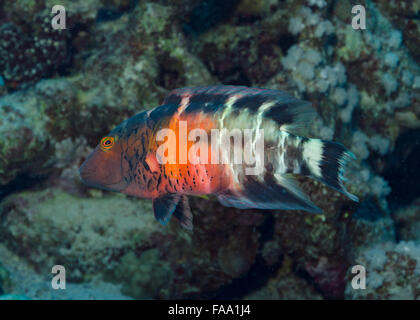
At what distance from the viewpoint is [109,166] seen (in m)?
2.80

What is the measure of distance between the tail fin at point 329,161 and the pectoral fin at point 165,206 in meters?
1.17

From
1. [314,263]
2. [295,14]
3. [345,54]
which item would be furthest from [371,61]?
[314,263]

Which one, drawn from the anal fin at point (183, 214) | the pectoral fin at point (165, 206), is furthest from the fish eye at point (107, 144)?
the anal fin at point (183, 214)

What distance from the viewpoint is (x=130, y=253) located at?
4938 mm

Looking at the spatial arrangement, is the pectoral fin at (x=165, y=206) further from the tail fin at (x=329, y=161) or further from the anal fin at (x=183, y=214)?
the tail fin at (x=329, y=161)

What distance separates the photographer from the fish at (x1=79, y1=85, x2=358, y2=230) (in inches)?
95.3

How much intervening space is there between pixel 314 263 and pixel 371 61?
13.7 feet

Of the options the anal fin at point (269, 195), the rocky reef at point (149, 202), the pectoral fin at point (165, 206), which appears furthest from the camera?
the rocky reef at point (149, 202)

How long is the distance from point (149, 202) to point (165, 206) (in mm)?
2479

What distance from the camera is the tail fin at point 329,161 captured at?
2.37 m

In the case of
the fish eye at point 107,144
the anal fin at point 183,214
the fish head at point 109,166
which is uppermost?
the fish eye at point 107,144

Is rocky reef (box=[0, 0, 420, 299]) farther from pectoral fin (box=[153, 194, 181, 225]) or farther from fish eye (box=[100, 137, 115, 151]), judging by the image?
fish eye (box=[100, 137, 115, 151])

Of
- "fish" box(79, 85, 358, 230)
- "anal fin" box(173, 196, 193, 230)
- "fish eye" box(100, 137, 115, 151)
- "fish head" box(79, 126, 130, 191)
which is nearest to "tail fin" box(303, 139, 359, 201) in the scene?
"fish" box(79, 85, 358, 230)

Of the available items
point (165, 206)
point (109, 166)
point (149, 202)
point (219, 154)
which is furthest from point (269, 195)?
point (149, 202)
